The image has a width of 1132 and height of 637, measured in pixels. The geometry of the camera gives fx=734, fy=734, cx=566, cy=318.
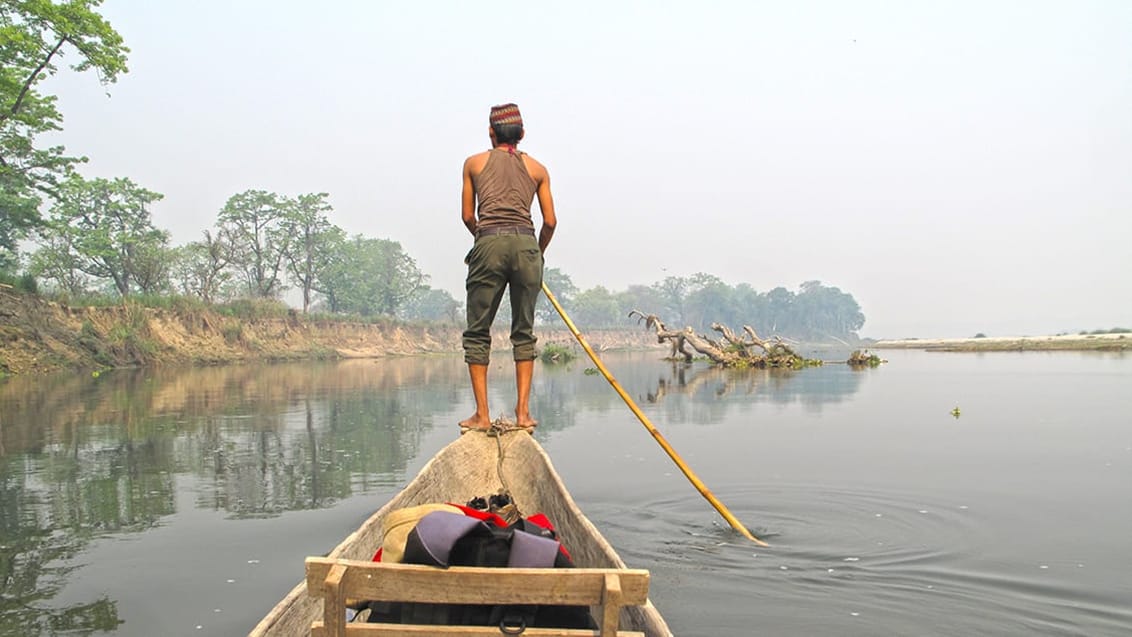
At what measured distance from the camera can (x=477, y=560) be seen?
6.37 feet

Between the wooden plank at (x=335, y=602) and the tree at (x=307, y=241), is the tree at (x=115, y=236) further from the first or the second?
the wooden plank at (x=335, y=602)

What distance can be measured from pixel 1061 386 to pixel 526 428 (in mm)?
15026

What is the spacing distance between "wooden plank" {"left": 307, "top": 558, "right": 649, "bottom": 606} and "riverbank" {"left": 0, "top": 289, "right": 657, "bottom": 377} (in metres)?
25.1

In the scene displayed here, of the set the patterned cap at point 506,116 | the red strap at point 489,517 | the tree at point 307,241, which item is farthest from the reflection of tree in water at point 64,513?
the tree at point 307,241

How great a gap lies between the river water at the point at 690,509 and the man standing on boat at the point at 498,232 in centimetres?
141

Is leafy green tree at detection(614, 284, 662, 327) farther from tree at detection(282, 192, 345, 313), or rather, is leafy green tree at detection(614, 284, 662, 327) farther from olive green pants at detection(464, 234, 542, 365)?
olive green pants at detection(464, 234, 542, 365)

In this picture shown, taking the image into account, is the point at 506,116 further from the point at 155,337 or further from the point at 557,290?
Answer: the point at 557,290

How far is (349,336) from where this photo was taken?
50.4 m

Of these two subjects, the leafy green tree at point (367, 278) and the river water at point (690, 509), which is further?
the leafy green tree at point (367, 278)

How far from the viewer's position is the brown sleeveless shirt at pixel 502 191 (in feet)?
15.9

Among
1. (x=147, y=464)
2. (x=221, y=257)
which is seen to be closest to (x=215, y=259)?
(x=221, y=257)

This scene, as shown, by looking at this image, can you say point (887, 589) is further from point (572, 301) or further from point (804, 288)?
point (804, 288)

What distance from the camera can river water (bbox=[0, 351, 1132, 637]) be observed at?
3.36 m

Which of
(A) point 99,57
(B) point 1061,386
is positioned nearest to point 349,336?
(A) point 99,57
